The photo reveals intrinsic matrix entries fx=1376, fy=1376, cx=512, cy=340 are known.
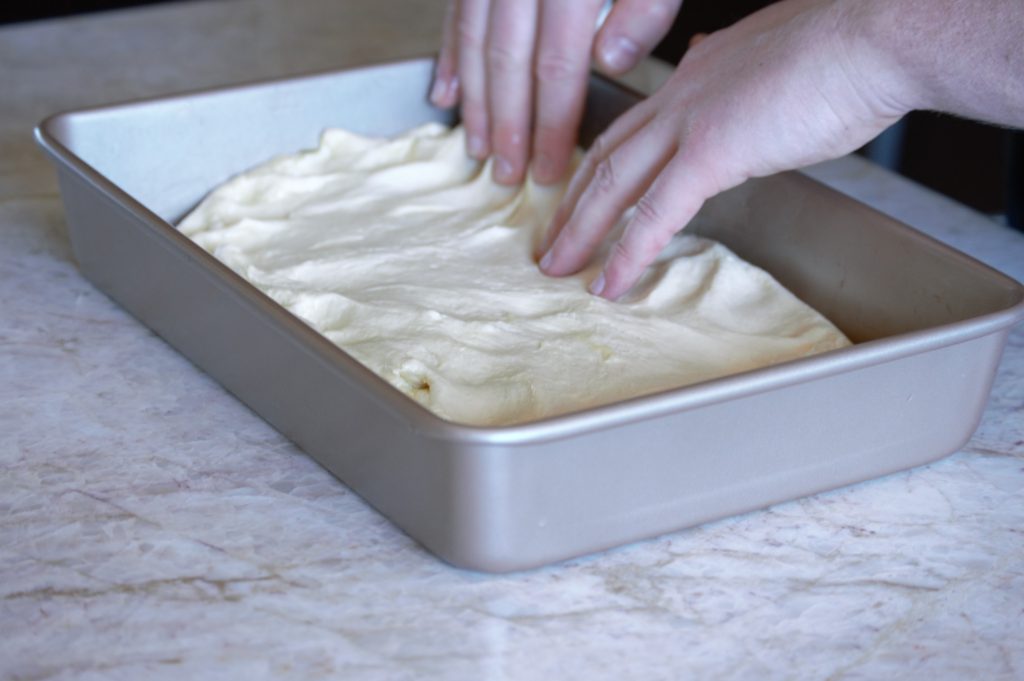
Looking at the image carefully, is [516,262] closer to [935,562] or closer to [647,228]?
[647,228]

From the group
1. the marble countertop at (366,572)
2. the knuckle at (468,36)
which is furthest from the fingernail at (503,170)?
the marble countertop at (366,572)

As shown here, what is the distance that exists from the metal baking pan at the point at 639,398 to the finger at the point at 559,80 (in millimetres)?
176

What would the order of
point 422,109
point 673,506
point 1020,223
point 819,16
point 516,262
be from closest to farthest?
point 673,506, point 819,16, point 516,262, point 422,109, point 1020,223

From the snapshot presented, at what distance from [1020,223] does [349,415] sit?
3.64ft

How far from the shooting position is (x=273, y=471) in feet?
3.00

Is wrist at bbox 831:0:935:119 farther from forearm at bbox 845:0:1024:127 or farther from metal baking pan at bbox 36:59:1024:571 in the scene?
metal baking pan at bbox 36:59:1024:571

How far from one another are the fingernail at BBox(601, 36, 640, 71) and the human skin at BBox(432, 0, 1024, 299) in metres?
0.15

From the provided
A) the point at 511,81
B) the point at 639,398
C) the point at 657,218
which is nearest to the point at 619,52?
the point at 511,81

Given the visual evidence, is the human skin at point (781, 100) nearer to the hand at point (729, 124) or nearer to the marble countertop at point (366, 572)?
the hand at point (729, 124)

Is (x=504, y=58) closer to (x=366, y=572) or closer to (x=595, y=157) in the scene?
(x=595, y=157)

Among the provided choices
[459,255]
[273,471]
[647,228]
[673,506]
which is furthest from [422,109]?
[673,506]

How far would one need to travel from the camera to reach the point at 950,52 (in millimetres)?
939

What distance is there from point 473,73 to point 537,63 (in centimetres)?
8

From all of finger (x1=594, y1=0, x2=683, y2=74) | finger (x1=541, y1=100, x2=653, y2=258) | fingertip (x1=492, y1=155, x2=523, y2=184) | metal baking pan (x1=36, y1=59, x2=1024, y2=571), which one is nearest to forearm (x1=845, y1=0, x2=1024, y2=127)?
metal baking pan (x1=36, y1=59, x2=1024, y2=571)
